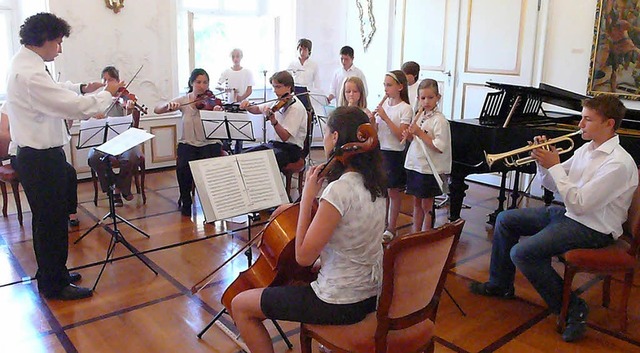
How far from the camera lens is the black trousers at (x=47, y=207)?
9.50 feet

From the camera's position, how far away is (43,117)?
288 centimetres

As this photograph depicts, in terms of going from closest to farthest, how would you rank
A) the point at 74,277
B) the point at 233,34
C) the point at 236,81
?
1. the point at 74,277
2. the point at 236,81
3. the point at 233,34

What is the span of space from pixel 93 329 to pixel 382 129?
232 centimetres

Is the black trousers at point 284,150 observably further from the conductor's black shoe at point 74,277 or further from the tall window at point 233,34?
Answer: the tall window at point 233,34

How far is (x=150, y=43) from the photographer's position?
6023mm

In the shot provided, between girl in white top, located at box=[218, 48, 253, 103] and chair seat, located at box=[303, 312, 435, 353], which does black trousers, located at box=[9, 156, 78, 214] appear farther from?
chair seat, located at box=[303, 312, 435, 353]

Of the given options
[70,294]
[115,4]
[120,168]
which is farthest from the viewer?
[115,4]

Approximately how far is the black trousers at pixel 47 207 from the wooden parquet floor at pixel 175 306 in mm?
162

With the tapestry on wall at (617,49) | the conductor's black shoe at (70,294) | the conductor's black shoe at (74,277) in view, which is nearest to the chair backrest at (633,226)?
the tapestry on wall at (617,49)

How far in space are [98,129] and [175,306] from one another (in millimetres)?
1860

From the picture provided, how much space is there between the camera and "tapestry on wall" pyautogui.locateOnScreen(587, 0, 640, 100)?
473cm

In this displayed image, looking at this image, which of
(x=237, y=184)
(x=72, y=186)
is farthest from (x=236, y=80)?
(x=237, y=184)

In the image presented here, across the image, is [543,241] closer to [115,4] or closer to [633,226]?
[633,226]

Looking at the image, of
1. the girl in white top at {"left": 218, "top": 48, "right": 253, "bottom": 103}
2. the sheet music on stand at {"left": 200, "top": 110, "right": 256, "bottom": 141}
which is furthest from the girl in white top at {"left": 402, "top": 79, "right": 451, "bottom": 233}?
the girl in white top at {"left": 218, "top": 48, "right": 253, "bottom": 103}
